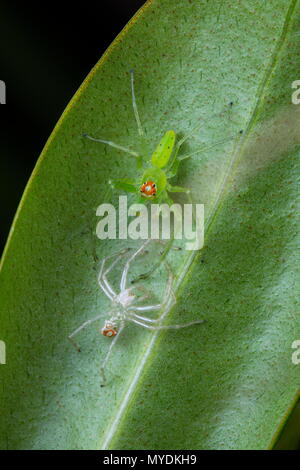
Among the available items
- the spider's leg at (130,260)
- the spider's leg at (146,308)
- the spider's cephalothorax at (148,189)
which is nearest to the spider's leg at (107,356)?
the spider's leg at (146,308)

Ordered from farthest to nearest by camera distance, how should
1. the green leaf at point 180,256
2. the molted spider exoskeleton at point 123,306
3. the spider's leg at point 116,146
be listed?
1. the molted spider exoskeleton at point 123,306
2. the spider's leg at point 116,146
3. the green leaf at point 180,256

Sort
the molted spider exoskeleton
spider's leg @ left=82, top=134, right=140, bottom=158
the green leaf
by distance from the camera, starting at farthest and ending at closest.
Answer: the molted spider exoskeleton < spider's leg @ left=82, top=134, right=140, bottom=158 < the green leaf

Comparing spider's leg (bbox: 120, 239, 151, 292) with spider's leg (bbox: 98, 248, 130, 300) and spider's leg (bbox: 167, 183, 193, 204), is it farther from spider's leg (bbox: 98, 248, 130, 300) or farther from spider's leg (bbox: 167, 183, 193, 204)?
spider's leg (bbox: 167, 183, 193, 204)

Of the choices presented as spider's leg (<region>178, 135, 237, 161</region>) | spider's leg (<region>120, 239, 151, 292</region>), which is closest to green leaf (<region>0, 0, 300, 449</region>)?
spider's leg (<region>178, 135, 237, 161</region>)

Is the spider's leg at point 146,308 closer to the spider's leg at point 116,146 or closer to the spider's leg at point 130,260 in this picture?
the spider's leg at point 130,260

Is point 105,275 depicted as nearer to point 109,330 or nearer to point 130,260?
point 130,260
